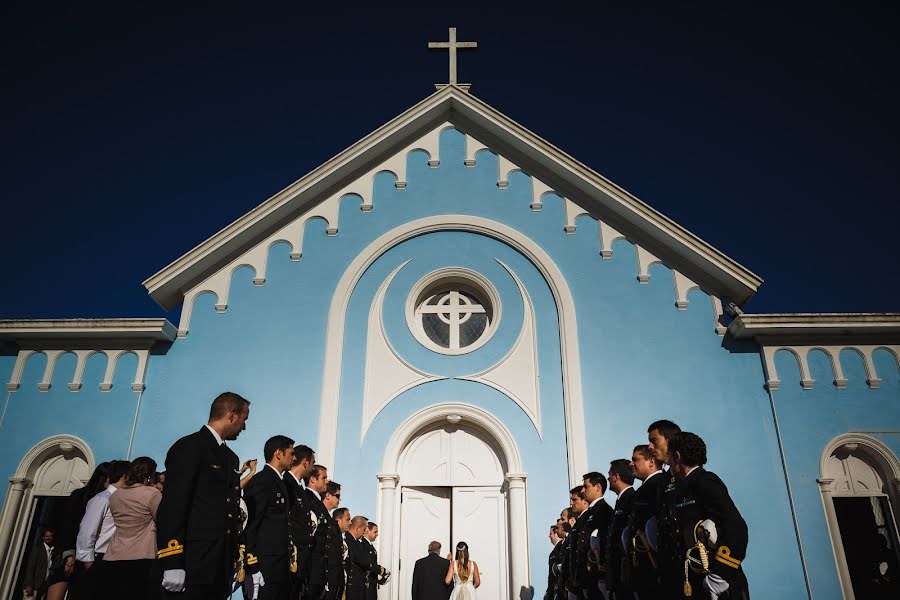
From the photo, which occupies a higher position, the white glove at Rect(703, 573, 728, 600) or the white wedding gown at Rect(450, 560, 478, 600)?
the white wedding gown at Rect(450, 560, 478, 600)

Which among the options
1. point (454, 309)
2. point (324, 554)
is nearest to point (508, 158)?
point (454, 309)

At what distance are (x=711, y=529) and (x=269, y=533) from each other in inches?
135

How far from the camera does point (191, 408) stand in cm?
1034

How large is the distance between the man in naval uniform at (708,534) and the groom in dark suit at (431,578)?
5.43 meters

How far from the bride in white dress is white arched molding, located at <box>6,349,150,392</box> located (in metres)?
5.49

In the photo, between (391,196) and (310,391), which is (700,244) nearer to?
(391,196)

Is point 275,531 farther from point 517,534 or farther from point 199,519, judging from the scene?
point 517,534

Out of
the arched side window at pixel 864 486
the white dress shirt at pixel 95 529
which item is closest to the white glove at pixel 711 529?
the white dress shirt at pixel 95 529

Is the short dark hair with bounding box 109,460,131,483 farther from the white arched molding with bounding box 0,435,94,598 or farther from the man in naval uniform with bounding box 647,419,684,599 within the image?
the white arched molding with bounding box 0,435,94,598

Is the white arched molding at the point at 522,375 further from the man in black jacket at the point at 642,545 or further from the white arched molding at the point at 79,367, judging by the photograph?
the white arched molding at the point at 79,367

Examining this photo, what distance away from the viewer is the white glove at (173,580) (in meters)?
4.08

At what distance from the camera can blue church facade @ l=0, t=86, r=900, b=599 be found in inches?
380

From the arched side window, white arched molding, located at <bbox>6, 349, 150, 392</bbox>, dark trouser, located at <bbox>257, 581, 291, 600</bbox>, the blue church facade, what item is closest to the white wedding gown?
the blue church facade

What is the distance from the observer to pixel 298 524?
20.1 ft
